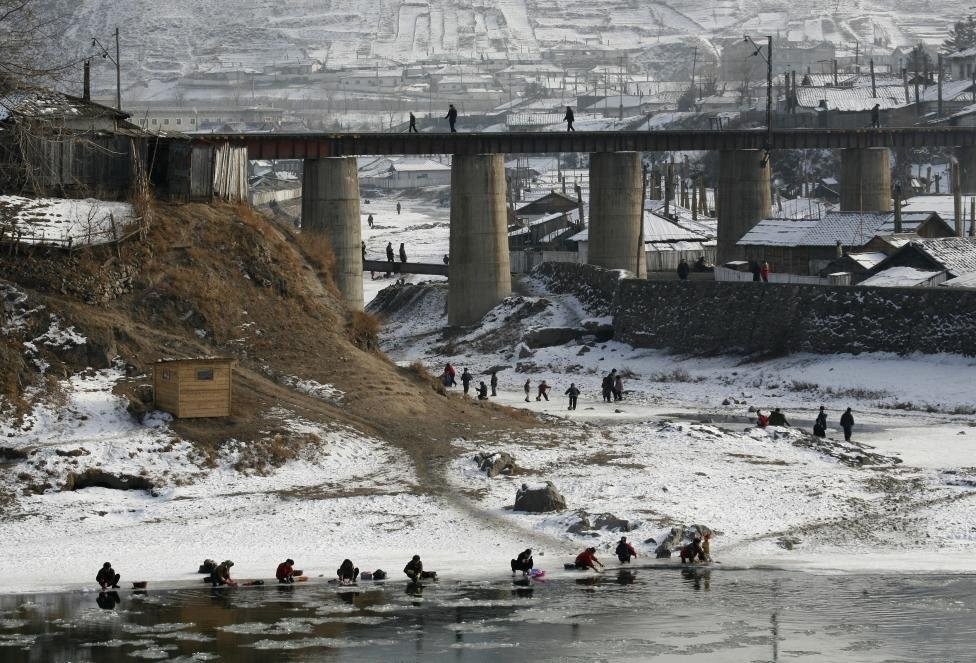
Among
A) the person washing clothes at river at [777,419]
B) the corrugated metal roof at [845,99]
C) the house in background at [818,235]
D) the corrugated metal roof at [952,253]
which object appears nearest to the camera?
the person washing clothes at river at [777,419]

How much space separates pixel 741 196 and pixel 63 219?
5675cm

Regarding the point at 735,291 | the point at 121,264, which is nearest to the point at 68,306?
the point at 121,264

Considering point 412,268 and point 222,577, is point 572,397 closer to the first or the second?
point 222,577

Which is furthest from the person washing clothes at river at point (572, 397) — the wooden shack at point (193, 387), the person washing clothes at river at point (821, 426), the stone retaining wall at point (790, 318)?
the wooden shack at point (193, 387)

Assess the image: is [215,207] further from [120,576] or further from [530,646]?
[530,646]

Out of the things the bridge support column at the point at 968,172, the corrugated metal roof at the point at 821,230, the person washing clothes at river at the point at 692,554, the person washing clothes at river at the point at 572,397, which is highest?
the bridge support column at the point at 968,172

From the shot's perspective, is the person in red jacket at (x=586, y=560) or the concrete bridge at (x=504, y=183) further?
the concrete bridge at (x=504, y=183)

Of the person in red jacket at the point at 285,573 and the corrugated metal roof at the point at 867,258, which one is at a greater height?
the corrugated metal roof at the point at 867,258

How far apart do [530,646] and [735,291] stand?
4560 cm

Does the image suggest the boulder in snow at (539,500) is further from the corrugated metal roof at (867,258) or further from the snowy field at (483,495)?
the corrugated metal roof at (867,258)

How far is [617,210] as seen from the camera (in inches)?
3895

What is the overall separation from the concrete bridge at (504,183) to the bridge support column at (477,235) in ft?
0.18

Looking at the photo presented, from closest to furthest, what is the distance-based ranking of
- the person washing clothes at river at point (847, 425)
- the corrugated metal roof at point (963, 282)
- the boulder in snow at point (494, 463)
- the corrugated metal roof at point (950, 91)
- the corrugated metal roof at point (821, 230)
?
the boulder in snow at point (494, 463) < the person washing clothes at river at point (847, 425) < the corrugated metal roof at point (963, 282) < the corrugated metal roof at point (821, 230) < the corrugated metal roof at point (950, 91)

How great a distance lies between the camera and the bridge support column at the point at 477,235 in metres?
94.1
